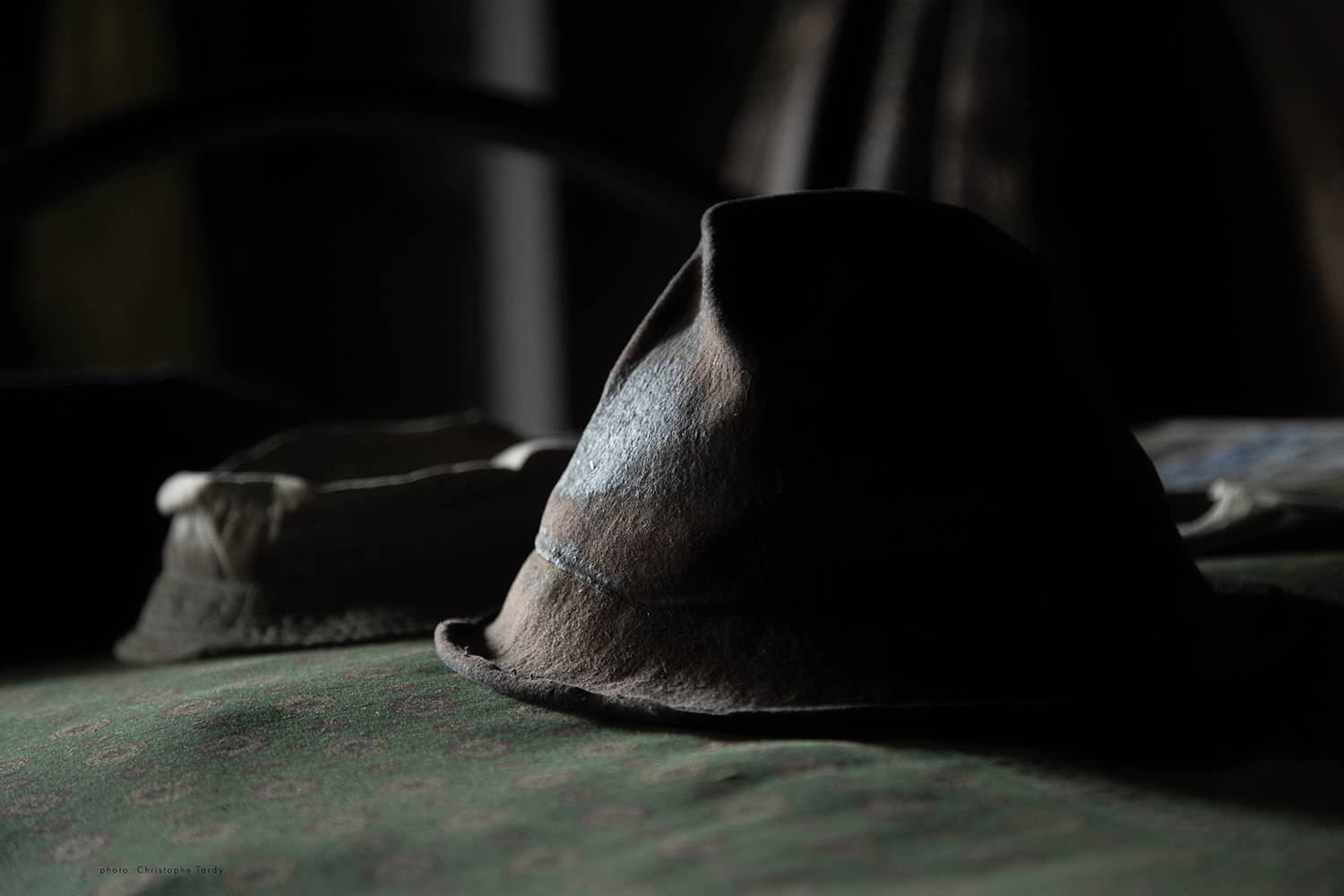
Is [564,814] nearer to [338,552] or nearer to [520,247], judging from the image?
[338,552]

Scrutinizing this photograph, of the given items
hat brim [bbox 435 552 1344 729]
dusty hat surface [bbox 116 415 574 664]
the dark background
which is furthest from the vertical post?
hat brim [bbox 435 552 1344 729]

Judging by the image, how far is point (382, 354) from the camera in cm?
421

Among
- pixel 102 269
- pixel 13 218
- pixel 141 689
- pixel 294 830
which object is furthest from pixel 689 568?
pixel 102 269

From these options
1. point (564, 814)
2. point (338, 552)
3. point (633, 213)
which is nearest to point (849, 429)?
point (564, 814)

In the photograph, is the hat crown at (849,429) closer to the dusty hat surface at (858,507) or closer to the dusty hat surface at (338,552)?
the dusty hat surface at (858,507)

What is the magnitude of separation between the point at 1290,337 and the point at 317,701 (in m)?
3.80

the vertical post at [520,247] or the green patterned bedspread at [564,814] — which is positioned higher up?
the vertical post at [520,247]

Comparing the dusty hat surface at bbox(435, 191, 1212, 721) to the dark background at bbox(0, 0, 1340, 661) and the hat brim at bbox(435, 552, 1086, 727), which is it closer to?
the hat brim at bbox(435, 552, 1086, 727)

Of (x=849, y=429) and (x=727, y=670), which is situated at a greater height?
(x=849, y=429)

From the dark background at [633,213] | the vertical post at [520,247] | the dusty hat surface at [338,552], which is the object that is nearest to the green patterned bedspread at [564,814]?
the dusty hat surface at [338,552]

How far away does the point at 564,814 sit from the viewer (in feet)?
1.79

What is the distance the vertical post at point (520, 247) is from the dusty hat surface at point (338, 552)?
9.55 feet

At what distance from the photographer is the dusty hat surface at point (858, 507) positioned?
0.65 metres

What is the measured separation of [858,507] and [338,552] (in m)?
0.62
